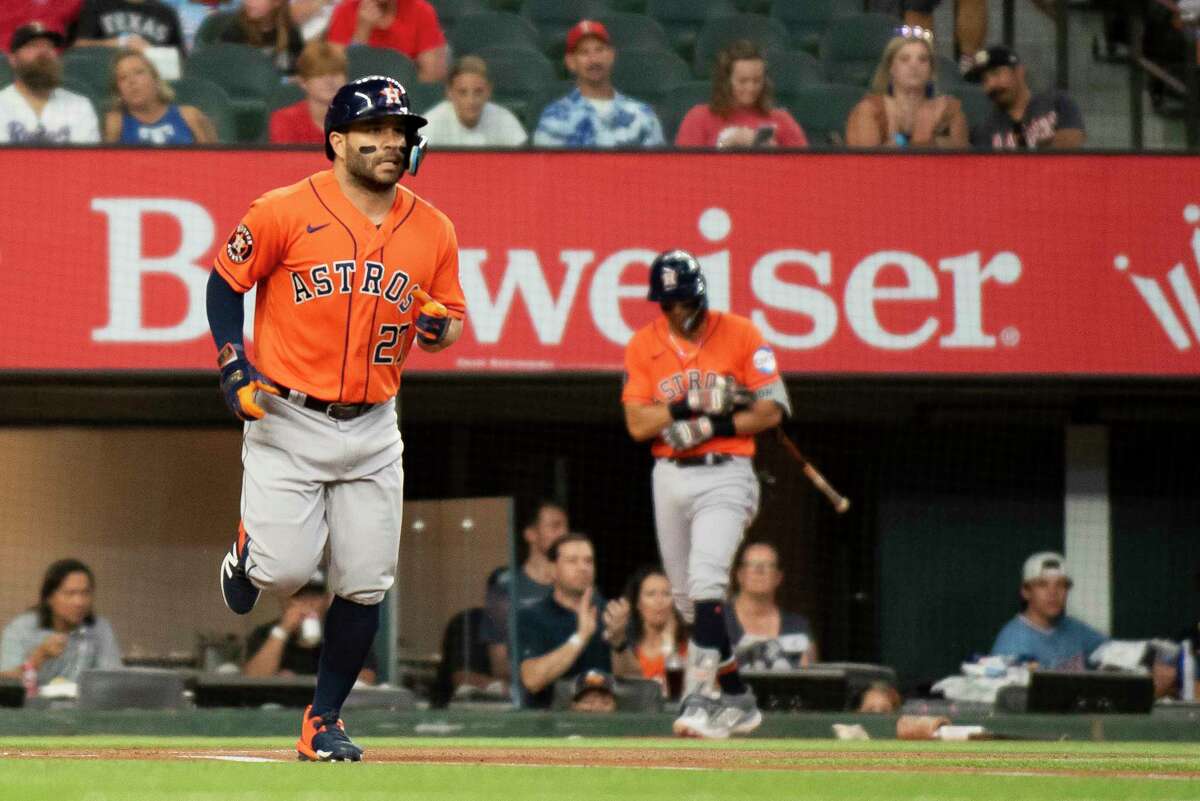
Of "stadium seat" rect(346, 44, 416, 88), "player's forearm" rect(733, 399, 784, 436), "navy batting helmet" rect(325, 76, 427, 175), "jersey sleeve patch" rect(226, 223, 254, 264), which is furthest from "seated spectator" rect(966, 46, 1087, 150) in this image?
"jersey sleeve patch" rect(226, 223, 254, 264)

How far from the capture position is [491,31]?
11.9m

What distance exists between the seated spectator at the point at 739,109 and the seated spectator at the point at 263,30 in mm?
2331

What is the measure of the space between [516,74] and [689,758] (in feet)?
19.4

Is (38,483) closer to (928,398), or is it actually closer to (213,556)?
(213,556)

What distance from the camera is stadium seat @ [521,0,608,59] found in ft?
40.3

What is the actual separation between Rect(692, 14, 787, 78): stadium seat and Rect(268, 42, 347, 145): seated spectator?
221 cm

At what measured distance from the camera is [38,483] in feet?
37.4

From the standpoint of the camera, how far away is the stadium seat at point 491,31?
38.8ft

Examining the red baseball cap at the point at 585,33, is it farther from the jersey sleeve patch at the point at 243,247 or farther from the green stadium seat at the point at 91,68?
the jersey sleeve patch at the point at 243,247

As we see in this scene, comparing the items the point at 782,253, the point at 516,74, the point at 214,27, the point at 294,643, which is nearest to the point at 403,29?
the point at 516,74

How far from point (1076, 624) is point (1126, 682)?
1.35 meters

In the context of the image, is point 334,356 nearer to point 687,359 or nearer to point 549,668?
point 687,359

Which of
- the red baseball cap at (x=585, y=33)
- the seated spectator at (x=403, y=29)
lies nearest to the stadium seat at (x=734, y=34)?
the red baseball cap at (x=585, y=33)

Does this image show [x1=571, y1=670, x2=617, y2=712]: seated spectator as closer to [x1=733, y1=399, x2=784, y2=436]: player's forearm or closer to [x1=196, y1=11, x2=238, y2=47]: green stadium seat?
[x1=733, y1=399, x2=784, y2=436]: player's forearm
